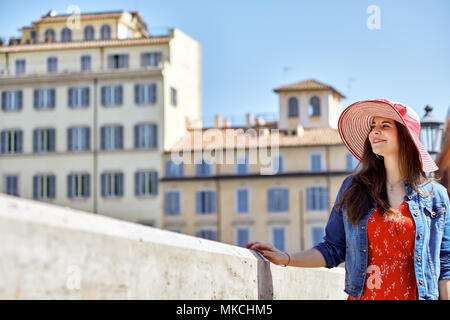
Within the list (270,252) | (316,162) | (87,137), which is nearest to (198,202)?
(316,162)

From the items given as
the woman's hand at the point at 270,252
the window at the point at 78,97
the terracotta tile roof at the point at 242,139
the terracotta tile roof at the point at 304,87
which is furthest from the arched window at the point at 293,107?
the woman's hand at the point at 270,252

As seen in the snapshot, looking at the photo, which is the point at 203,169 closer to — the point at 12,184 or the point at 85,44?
the point at 85,44

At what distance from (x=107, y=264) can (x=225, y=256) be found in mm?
1168

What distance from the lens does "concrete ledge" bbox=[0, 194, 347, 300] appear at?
2986mm

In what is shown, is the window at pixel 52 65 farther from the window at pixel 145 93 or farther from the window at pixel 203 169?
the window at pixel 203 169

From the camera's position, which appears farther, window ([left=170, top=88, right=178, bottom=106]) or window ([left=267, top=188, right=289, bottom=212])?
window ([left=170, top=88, right=178, bottom=106])

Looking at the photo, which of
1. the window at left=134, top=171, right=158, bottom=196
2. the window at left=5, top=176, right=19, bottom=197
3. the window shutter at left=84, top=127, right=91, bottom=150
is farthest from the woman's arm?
the window at left=5, top=176, right=19, bottom=197

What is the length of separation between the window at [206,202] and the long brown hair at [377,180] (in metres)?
49.3

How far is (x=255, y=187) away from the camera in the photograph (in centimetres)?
5419

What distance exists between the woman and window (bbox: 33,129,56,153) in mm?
53125

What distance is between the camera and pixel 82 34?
205ft

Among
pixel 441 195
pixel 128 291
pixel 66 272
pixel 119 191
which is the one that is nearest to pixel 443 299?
pixel 441 195

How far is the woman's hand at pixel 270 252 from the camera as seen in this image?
194 inches

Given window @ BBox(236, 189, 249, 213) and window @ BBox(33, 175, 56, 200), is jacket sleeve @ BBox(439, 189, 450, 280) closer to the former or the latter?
window @ BBox(236, 189, 249, 213)
